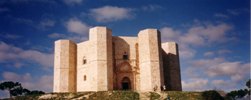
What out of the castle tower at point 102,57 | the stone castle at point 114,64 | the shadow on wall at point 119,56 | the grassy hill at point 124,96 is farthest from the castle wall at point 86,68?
the grassy hill at point 124,96

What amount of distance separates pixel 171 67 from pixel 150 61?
631 centimetres

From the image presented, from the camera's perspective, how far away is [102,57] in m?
36.0

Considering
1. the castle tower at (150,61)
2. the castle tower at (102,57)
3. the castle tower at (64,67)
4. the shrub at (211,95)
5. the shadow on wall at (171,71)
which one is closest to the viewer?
the shrub at (211,95)

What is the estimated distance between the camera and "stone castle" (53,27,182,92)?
35.8 metres

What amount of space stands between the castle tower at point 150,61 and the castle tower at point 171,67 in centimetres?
479

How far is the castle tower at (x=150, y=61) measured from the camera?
117ft

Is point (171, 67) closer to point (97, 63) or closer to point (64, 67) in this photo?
point (97, 63)

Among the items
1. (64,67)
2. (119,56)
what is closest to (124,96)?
(119,56)

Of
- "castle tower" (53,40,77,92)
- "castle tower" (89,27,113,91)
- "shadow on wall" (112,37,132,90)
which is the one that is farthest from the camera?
"castle tower" (53,40,77,92)

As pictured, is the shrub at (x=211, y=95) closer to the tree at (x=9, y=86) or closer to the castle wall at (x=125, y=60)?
the castle wall at (x=125, y=60)

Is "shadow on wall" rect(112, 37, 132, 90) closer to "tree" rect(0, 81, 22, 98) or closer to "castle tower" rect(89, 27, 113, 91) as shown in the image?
"castle tower" rect(89, 27, 113, 91)

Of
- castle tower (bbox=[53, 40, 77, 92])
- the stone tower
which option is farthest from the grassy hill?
castle tower (bbox=[53, 40, 77, 92])

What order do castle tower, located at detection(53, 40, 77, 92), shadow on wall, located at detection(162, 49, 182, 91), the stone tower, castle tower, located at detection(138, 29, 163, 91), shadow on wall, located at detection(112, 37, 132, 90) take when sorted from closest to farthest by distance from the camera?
the stone tower → castle tower, located at detection(138, 29, 163, 91) → shadow on wall, located at detection(112, 37, 132, 90) → castle tower, located at detection(53, 40, 77, 92) → shadow on wall, located at detection(162, 49, 182, 91)

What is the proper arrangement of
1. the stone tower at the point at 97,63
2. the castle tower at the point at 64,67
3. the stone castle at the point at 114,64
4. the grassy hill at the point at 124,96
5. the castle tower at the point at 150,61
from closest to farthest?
the grassy hill at the point at 124,96 → the stone tower at the point at 97,63 → the castle tower at the point at 150,61 → the stone castle at the point at 114,64 → the castle tower at the point at 64,67
